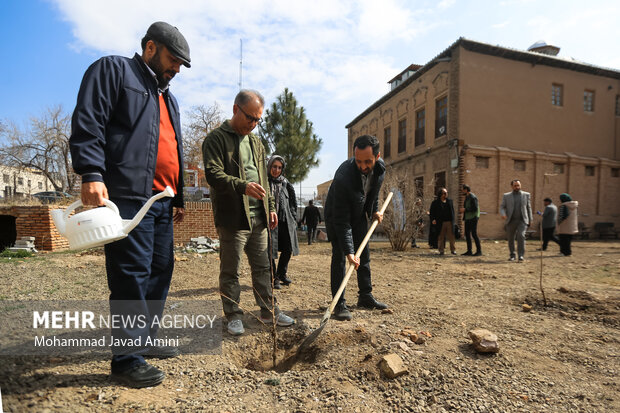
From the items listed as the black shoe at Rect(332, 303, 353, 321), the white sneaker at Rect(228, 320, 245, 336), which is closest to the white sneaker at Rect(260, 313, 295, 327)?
the white sneaker at Rect(228, 320, 245, 336)

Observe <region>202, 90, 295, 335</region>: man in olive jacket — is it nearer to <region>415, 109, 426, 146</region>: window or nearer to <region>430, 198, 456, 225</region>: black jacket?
<region>430, 198, 456, 225</region>: black jacket

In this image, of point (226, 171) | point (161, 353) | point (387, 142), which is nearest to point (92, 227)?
point (161, 353)

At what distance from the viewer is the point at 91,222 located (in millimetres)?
1540

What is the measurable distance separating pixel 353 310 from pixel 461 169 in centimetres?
1236

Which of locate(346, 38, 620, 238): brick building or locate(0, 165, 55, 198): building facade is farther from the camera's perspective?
locate(0, 165, 55, 198): building facade

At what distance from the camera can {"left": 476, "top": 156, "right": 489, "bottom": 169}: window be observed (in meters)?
14.2

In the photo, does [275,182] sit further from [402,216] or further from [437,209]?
[402,216]

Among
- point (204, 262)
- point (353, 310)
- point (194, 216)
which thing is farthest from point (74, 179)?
point (353, 310)

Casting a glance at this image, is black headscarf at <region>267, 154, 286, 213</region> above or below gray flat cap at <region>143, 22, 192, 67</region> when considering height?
below

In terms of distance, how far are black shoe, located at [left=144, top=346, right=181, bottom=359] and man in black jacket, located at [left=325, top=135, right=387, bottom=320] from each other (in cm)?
142

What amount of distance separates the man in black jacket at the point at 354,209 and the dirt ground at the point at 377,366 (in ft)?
0.97

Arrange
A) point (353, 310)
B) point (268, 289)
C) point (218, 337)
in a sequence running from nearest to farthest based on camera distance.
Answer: point (218, 337) < point (268, 289) < point (353, 310)

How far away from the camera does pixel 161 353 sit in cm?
218

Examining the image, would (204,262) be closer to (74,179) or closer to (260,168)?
(260,168)
